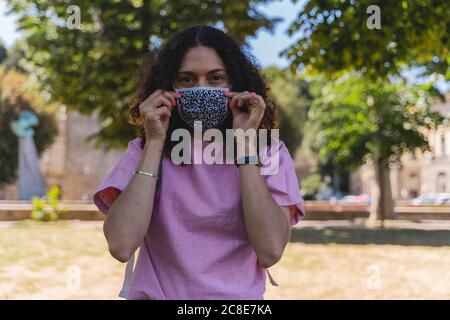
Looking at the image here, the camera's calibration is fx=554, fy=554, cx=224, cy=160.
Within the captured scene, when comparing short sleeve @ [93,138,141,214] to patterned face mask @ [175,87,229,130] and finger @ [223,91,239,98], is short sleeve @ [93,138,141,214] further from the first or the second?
finger @ [223,91,239,98]

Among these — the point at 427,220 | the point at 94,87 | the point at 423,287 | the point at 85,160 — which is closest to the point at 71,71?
the point at 94,87

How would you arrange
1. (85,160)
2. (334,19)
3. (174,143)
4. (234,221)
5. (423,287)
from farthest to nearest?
(85,160), (423,287), (334,19), (174,143), (234,221)

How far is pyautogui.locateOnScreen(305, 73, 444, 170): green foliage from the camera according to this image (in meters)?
16.0

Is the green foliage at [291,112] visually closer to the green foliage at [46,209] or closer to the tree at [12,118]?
the tree at [12,118]

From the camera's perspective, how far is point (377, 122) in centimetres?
1662

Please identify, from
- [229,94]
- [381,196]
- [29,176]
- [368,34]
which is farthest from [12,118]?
[229,94]

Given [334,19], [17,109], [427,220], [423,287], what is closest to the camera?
[334,19]

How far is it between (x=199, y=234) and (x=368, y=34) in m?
5.15

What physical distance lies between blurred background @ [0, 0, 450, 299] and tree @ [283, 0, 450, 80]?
0.02 metres

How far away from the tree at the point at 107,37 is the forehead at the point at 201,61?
11070 millimetres

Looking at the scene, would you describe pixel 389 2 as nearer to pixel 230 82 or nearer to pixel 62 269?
pixel 230 82

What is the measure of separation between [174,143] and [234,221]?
31 cm

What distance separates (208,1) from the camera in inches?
529

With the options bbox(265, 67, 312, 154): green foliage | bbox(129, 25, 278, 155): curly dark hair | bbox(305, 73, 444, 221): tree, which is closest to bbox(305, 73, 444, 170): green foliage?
bbox(305, 73, 444, 221): tree
